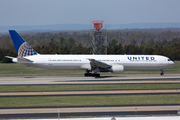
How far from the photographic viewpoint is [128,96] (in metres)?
23.0

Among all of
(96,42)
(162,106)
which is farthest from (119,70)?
(96,42)

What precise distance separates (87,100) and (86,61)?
18.1 meters

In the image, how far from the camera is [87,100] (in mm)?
21281

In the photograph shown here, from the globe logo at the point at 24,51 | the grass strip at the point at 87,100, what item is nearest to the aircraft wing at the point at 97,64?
the globe logo at the point at 24,51

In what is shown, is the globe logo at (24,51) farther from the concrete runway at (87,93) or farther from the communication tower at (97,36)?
the communication tower at (97,36)

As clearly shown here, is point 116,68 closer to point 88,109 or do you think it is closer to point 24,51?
point 24,51

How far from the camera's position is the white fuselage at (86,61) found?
3828 cm

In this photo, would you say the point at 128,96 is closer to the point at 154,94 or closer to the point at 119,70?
the point at 154,94

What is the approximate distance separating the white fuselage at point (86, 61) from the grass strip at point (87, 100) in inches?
641

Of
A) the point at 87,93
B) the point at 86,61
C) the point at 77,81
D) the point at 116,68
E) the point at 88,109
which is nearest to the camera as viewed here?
the point at 88,109

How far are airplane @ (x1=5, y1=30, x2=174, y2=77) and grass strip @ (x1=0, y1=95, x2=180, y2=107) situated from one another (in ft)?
48.7

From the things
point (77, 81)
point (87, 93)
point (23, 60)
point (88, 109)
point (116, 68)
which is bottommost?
point (77, 81)

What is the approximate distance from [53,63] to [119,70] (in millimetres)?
10581

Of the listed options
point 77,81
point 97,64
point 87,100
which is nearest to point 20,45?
point 77,81
